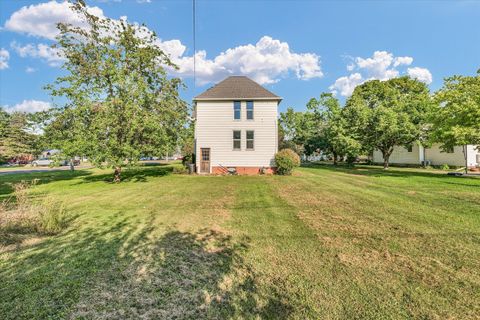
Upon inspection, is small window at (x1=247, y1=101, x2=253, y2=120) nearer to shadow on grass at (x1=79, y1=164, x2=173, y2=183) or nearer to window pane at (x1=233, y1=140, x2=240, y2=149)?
window pane at (x1=233, y1=140, x2=240, y2=149)

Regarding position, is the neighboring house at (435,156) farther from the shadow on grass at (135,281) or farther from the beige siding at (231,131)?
the shadow on grass at (135,281)

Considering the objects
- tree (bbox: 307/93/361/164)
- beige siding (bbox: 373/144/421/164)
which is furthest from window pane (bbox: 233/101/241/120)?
beige siding (bbox: 373/144/421/164)

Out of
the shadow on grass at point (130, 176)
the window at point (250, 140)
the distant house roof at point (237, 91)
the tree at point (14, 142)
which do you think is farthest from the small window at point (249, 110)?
the tree at point (14, 142)

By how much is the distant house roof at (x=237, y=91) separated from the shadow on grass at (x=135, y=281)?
1606 cm

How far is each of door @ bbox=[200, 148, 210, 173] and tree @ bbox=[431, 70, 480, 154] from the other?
17435mm

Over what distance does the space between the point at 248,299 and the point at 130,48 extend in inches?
737

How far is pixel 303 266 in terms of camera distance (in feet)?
13.3

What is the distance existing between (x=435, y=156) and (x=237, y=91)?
25.7 meters

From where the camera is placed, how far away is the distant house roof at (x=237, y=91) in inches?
778

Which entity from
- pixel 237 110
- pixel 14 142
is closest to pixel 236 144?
pixel 237 110

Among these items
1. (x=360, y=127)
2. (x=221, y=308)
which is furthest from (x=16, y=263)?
(x=360, y=127)

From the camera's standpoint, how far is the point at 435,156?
2805 cm

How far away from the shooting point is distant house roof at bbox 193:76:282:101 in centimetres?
1975

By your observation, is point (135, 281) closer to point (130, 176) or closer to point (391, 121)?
point (130, 176)
